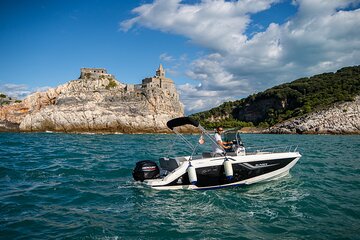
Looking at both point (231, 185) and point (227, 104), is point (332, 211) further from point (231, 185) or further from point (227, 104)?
point (227, 104)

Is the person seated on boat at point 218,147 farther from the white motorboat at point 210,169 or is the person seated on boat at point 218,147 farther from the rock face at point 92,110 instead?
the rock face at point 92,110

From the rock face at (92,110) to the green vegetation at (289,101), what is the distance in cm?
4101

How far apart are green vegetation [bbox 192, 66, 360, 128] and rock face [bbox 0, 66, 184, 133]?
41.0 metres

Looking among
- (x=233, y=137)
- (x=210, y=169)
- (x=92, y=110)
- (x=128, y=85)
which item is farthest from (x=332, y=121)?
(x=210, y=169)

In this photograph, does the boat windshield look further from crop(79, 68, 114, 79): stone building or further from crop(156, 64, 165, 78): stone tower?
crop(156, 64, 165, 78): stone tower

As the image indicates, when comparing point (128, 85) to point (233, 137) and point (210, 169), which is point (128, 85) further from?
point (210, 169)

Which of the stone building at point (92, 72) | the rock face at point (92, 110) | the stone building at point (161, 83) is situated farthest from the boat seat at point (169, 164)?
the stone building at point (92, 72)

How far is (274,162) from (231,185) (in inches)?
91.6

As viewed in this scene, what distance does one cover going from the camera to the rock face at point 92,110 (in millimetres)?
63812

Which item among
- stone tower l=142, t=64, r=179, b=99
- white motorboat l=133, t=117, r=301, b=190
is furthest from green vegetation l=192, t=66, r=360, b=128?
white motorboat l=133, t=117, r=301, b=190

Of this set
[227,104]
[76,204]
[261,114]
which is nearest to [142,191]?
[76,204]

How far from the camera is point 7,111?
65812mm

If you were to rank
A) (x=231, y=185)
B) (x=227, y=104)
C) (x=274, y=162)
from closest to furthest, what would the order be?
1. (x=231, y=185)
2. (x=274, y=162)
3. (x=227, y=104)

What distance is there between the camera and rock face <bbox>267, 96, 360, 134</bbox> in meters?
69.9
